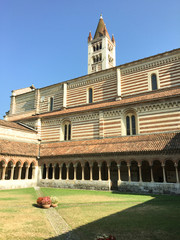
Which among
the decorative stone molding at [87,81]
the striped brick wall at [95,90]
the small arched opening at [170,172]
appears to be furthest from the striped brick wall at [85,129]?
the small arched opening at [170,172]

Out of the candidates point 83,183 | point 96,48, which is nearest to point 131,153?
point 83,183

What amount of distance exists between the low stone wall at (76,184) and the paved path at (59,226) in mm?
10147

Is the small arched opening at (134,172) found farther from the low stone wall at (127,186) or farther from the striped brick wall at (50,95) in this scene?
the striped brick wall at (50,95)

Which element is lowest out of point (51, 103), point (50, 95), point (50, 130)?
point (50, 130)

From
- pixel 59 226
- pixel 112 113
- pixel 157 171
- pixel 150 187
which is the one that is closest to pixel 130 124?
pixel 112 113

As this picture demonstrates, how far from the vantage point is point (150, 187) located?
17.4 m

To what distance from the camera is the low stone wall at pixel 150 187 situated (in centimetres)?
1637

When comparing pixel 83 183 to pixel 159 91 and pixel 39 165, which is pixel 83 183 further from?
pixel 159 91

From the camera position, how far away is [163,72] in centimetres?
2419

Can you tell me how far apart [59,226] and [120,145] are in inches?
530

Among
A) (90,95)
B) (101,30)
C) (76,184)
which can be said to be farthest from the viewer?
(101,30)

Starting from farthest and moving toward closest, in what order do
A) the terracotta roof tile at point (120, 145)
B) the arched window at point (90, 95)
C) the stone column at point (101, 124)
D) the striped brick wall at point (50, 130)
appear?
the arched window at point (90, 95) < the striped brick wall at point (50, 130) < the stone column at point (101, 124) < the terracotta roof tile at point (120, 145)

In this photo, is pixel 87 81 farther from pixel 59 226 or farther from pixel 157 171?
pixel 59 226

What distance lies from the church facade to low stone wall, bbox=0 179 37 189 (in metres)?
0.10
